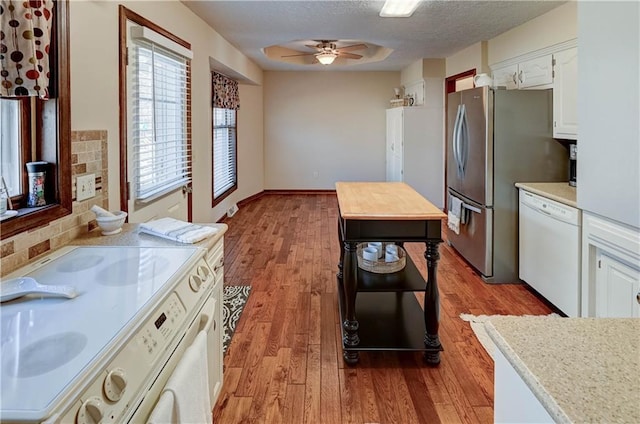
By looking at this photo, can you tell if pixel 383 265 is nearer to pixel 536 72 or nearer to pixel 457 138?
pixel 457 138

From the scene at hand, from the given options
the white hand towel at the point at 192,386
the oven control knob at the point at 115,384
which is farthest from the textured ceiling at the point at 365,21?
the oven control knob at the point at 115,384

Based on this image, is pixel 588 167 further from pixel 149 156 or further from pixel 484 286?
pixel 149 156

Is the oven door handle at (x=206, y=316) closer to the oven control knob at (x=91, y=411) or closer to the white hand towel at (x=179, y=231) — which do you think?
the white hand towel at (x=179, y=231)

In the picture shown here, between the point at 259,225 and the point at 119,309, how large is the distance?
5209mm

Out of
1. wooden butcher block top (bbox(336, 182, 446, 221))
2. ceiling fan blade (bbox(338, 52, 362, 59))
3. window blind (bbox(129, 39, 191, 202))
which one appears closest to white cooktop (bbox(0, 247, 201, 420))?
wooden butcher block top (bbox(336, 182, 446, 221))

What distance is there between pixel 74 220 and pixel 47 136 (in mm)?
378

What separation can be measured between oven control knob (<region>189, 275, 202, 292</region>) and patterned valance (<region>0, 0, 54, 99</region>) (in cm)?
90

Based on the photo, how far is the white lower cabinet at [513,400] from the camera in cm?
85

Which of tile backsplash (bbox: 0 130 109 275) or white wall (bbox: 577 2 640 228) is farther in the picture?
white wall (bbox: 577 2 640 228)

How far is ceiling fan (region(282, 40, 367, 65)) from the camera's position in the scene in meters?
6.35

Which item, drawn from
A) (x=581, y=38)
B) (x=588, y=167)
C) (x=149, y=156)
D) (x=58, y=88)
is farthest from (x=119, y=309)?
(x=581, y=38)

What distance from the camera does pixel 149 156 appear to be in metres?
3.11

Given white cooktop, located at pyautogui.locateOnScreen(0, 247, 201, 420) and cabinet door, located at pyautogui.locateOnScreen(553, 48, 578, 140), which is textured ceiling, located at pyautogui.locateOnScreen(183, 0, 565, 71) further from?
white cooktop, located at pyautogui.locateOnScreen(0, 247, 201, 420)

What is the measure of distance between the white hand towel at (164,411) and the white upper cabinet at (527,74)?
4010 millimetres
